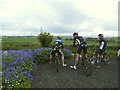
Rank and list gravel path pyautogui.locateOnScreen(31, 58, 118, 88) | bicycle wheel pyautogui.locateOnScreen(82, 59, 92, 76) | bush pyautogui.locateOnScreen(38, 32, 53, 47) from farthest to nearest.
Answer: bush pyautogui.locateOnScreen(38, 32, 53, 47), bicycle wheel pyautogui.locateOnScreen(82, 59, 92, 76), gravel path pyautogui.locateOnScreen(31, 58, 118, 88)

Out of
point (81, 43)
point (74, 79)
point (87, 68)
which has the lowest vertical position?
point (74, 79)

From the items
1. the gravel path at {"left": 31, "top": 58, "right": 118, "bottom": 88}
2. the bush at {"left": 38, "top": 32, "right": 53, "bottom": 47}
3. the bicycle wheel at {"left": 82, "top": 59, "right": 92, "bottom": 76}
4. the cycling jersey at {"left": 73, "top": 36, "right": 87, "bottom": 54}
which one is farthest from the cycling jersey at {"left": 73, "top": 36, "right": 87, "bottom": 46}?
the bush at {"left": 38, "top": 32, "right": 53, "bottom": 47}

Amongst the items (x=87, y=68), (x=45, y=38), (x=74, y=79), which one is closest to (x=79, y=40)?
(x=87, y=68)

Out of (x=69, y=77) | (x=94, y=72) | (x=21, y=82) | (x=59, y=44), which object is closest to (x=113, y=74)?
(x=94, y=72)

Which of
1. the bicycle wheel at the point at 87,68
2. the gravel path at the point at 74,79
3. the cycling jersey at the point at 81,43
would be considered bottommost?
the gravel path at the point at 74,79

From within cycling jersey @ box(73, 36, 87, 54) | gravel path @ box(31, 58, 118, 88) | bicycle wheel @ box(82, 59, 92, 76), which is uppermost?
cycling jersey @ box(73, 36, 87, 54)

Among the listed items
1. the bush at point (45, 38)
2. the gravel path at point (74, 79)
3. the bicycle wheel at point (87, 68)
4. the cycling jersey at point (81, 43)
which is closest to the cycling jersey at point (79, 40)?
the cycling jersey at point (81, 43)

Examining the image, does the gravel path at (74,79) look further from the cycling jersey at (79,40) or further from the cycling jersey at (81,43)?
the cycling jersey at (79,40)

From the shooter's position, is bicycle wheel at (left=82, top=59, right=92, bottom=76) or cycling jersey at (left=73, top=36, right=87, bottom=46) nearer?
bicycle wheel at (left=82, top=59, right=92, bottom=76)

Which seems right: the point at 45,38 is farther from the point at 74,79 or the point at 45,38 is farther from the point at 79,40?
the point at 74,79

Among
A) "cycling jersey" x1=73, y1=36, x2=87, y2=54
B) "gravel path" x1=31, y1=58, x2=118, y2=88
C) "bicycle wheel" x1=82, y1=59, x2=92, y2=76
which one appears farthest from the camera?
"cycling jersey" x1=73, y1=36, x2=87, y2=54

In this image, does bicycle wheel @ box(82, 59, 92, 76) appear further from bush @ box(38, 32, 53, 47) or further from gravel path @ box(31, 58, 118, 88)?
bush @ box(38, 32, 53, 47)

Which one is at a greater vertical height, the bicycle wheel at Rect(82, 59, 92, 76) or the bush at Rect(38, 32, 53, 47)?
the bush at Rect(38, 32, 53, 47)

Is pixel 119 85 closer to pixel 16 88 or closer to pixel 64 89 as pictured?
pixel 64 89
